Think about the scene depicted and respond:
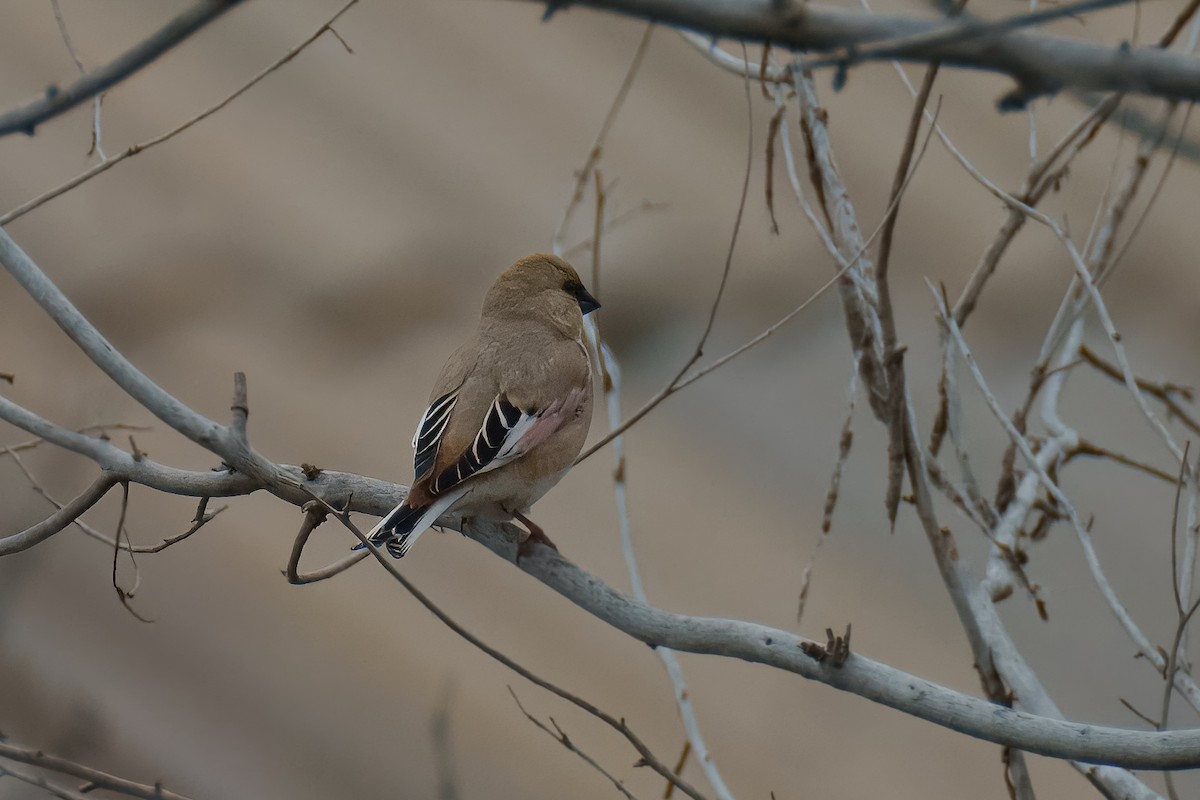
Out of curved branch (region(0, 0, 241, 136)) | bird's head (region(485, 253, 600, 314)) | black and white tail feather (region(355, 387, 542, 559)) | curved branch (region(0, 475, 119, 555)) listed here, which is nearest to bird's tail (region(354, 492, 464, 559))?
→ black and white tail feather (region(355, 387, 542, 559))

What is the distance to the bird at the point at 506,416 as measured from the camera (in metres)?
2.35

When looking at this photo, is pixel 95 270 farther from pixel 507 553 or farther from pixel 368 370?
pixel 507 553

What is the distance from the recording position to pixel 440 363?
5.05 m

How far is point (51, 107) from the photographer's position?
0.92 meters

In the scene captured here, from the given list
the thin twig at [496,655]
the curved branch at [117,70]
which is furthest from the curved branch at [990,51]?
the thin twig at [496,655]

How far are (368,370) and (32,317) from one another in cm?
134

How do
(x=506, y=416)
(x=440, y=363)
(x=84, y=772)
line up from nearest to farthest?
(x=84, y=772) < (x=506, y=416) < (x=440, y=363)

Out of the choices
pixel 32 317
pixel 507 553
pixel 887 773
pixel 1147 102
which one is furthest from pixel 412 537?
pixel 32 317

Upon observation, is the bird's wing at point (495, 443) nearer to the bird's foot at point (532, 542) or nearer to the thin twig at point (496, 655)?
the bird's foot at point (532, 542)

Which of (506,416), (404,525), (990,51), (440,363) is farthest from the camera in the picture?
(440,363)

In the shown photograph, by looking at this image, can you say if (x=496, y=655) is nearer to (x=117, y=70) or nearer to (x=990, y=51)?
(x=117, y=70)

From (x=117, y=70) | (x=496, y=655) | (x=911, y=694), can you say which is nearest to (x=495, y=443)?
(x=496, y=655)

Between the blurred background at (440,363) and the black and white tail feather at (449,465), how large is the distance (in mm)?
1192

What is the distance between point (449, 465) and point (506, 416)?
0.77ft
